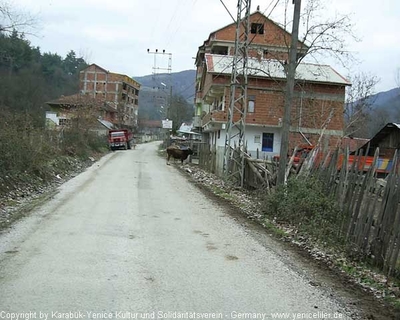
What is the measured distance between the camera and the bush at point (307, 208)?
9438mm

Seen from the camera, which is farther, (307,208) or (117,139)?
(117,139)

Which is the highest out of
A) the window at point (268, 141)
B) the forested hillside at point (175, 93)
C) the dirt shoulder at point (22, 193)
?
the forested hillside at point (175, 93)

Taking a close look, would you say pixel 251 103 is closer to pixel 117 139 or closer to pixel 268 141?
pixel 268 141

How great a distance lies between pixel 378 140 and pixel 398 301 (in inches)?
656

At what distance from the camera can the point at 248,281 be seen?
6.25 m

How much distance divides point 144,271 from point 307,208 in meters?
5.10

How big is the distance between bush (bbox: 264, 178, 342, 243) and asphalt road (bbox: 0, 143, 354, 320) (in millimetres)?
1356

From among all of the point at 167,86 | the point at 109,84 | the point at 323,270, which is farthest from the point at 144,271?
the point at 109,84

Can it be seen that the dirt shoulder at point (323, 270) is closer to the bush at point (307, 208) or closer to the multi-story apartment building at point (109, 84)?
the bush at point (307, 208)

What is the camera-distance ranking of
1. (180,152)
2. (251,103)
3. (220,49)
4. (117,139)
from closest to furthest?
1. (180,152)
2. (251,103)
3. (220,49)
4. (117,139)

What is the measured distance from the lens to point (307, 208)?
34.4 feet

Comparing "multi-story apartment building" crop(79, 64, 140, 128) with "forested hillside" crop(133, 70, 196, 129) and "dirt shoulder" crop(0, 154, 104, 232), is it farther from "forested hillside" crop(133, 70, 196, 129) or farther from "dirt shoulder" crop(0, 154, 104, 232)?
"dirt shoulder" crop(0, 154, 104, 232)

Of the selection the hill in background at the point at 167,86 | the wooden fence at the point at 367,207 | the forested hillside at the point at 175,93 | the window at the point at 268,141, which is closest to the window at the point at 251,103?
the window at the point at 268,141

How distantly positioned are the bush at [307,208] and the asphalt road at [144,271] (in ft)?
4.45
